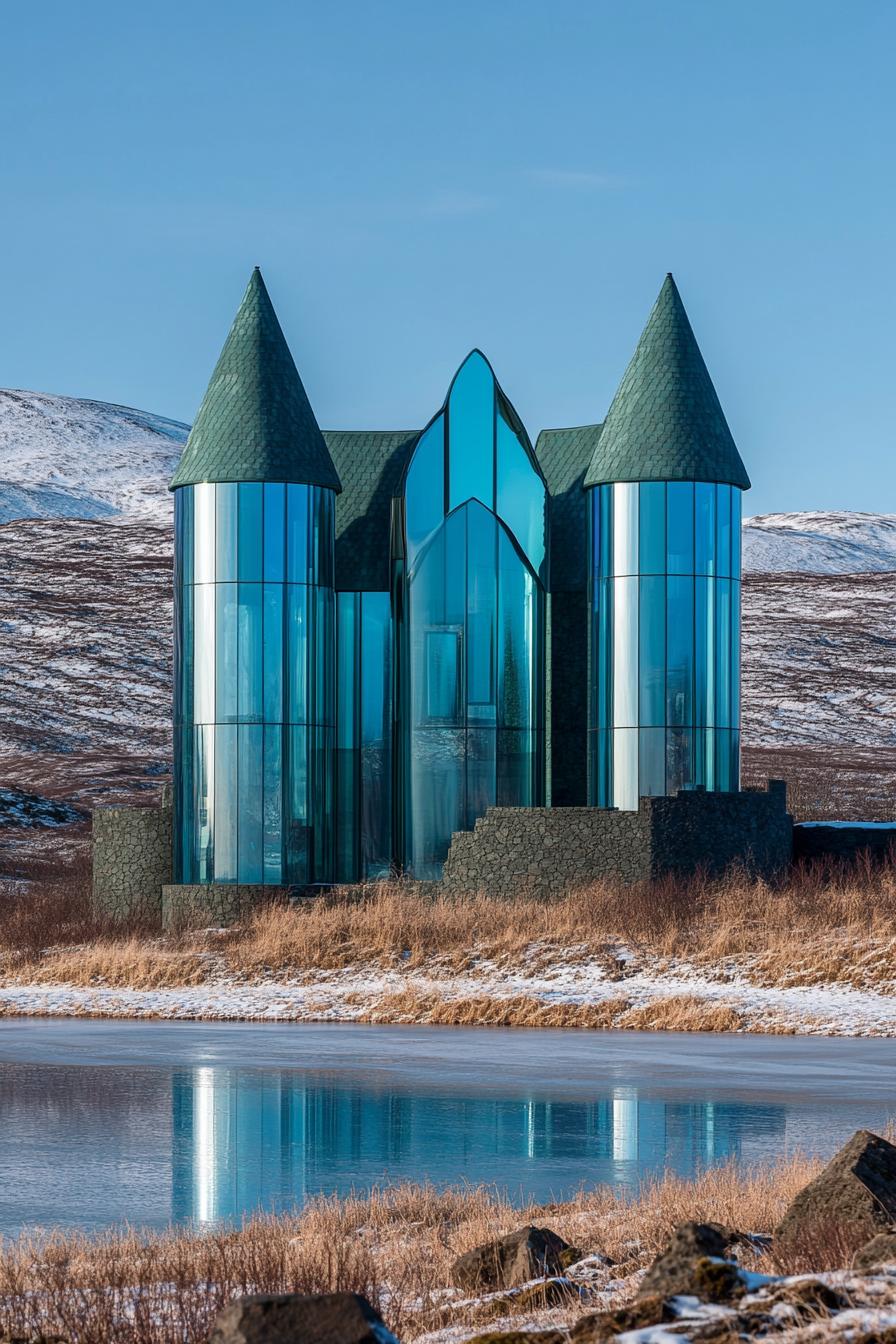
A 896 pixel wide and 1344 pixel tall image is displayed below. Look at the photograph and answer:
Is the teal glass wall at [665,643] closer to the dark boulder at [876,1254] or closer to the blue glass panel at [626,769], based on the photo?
the blue glass panel at [626,769]

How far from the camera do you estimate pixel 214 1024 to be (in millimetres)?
29188

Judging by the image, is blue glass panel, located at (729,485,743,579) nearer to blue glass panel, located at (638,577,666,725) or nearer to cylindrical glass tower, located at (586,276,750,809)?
cylindrical glass tower, located at (586,276,750,809)

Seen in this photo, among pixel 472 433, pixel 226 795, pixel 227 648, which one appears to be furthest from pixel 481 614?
pixel 226 795

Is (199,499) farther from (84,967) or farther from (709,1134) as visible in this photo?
(709,1134)

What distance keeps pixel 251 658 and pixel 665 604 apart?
A: 8670 mm

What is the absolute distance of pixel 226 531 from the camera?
4100cm

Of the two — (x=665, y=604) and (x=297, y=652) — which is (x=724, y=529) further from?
(x=297, y=652)

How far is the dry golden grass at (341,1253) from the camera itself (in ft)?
29.8

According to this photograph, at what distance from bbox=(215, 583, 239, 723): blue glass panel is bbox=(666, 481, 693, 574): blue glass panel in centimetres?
910

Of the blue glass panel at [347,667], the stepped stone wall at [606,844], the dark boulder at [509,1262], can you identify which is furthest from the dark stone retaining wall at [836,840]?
the dark boulder at [509,1262]

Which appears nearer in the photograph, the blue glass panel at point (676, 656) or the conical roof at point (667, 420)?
the blue glass panel at point (676, 656)

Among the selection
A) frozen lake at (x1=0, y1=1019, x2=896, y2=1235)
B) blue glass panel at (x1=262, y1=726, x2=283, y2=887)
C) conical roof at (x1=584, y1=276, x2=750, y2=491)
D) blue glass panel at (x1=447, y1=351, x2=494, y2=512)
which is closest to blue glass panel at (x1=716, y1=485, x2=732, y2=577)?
conical roof at (x1=584, y1=276, x2=750, y2=491)

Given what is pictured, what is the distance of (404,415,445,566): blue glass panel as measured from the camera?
43.2 metres

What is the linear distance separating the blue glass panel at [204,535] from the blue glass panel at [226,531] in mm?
111
